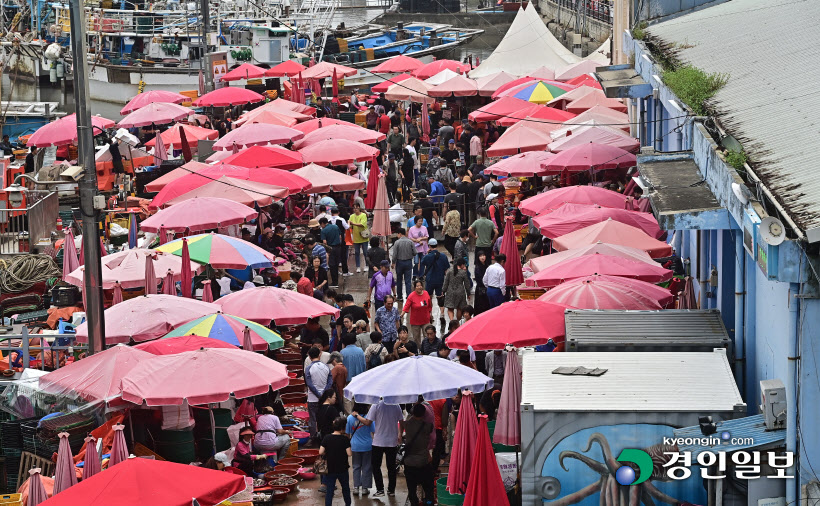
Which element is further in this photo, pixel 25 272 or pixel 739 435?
pixel 25 272

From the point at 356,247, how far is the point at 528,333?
883 centimetres

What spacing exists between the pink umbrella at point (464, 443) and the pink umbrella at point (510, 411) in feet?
1.58

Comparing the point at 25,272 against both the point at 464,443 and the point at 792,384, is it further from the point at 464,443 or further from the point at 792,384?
the point at 792,384

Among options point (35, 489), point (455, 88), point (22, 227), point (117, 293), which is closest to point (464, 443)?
point (35, 489)

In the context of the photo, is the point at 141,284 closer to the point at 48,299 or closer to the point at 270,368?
the point at 48,299

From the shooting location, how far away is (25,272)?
19.5 meters

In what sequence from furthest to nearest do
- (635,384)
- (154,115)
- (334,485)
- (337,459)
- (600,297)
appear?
(154,115) < (600,297) < (334,485) < (337,459) < (635,384)

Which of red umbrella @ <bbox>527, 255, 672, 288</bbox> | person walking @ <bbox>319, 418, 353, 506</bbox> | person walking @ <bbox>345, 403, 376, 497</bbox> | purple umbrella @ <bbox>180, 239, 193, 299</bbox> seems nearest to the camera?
person walking @ <bbox>319, 418, 353, 506</bbox>

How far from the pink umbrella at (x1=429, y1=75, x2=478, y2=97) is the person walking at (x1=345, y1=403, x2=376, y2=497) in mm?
21495

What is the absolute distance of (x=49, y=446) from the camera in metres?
12.8

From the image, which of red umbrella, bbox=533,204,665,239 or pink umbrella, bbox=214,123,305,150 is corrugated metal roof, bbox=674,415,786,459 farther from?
pink umbrella, bbox=214,123,305,150

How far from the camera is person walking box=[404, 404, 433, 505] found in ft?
40.0

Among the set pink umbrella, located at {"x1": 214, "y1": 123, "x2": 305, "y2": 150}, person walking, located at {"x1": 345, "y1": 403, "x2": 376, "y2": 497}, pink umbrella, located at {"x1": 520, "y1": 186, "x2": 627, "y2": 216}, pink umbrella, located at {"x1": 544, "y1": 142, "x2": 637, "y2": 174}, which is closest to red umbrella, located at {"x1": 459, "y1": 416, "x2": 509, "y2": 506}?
person walking, located at {"x1": 345, "y1": 403, "x2": 376, "y2": 497}

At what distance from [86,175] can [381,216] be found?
855 centimetres
